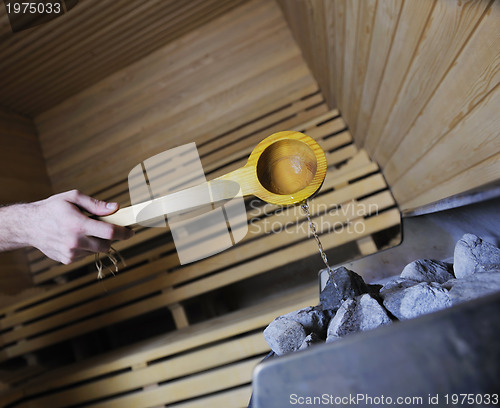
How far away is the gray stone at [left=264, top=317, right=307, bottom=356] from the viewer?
41.8 inches

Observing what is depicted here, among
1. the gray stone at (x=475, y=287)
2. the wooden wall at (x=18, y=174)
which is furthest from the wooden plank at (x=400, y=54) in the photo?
the wooden wall at (x=18, y=174)

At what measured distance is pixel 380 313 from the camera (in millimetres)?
958

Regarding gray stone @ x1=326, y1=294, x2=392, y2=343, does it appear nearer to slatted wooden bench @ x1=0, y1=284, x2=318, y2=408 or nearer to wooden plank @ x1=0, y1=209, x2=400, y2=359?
slatted wooden bench @ x1=0, y1=284, x2=318, y2=408

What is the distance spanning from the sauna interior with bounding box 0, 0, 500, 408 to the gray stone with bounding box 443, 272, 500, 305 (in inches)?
10.8

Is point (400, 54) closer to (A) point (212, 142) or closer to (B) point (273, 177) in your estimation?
(B) point (273, 177)

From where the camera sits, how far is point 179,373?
6.97 ft

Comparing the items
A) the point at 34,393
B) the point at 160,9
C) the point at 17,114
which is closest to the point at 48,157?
the point at 17,114

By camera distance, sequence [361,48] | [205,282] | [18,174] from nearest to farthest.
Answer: [361,48]
[205,282]
[18,174]

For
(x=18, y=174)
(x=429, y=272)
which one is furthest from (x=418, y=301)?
(x=18, y=174)

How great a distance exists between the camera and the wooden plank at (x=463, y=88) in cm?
98

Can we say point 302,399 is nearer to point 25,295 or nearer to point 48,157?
point 25,295

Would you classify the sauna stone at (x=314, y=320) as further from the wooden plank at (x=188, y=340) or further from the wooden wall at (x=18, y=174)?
the wooden wall at (x=18, y=174)

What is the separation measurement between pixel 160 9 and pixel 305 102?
173 centimetres

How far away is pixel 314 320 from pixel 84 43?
3.61m
